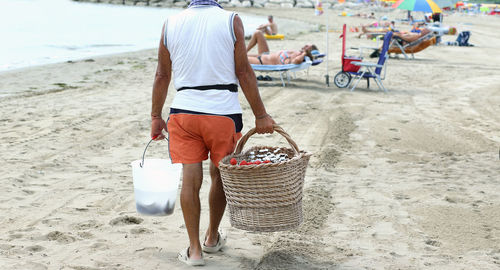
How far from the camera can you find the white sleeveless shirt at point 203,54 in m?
3.27

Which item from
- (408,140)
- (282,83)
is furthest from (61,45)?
(408,140)

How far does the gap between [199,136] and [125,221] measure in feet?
4.18

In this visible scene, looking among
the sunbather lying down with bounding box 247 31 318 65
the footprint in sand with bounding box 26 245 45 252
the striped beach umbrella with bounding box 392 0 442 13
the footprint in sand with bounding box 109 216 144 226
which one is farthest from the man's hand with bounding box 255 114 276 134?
the striped beach umbrella with bounding box 392 0 442 13

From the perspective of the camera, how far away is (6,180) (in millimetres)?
5234

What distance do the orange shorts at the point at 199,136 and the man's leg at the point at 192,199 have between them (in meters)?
0.06

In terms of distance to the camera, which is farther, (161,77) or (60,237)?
(60,237)

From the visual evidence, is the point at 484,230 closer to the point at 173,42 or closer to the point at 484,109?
the point at 173,42

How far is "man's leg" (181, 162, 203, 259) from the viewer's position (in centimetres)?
341

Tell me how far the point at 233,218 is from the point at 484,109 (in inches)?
281

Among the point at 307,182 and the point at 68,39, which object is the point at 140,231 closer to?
the point at 307,182

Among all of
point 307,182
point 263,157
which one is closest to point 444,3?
point 307,182

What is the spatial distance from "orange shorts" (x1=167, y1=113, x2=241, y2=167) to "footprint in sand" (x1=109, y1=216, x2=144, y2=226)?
1091 millimetres

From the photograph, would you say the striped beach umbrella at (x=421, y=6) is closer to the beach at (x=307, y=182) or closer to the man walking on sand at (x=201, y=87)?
the beach at (x=307, y=182)

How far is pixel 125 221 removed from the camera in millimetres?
4309
